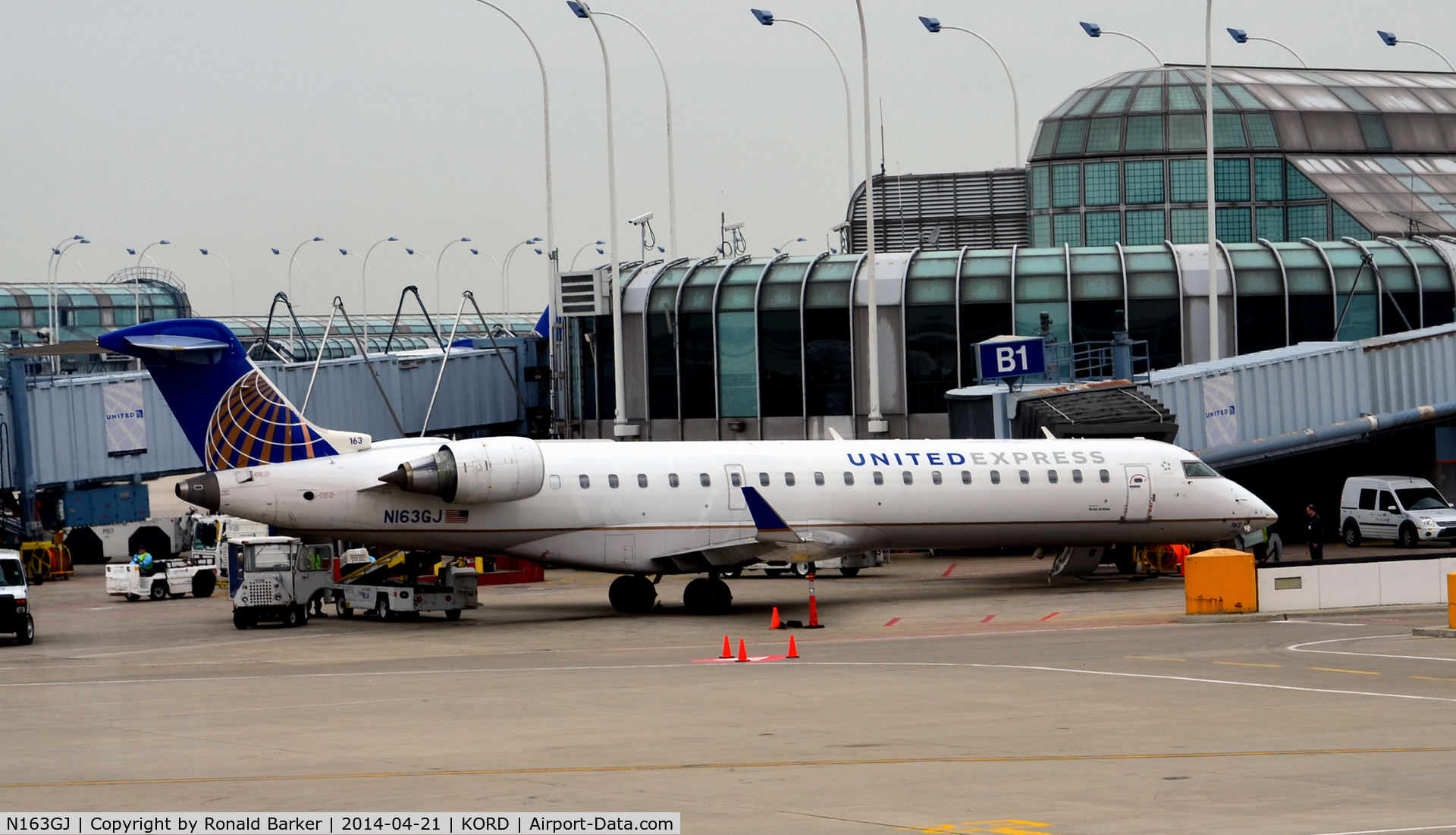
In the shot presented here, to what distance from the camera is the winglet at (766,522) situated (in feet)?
110

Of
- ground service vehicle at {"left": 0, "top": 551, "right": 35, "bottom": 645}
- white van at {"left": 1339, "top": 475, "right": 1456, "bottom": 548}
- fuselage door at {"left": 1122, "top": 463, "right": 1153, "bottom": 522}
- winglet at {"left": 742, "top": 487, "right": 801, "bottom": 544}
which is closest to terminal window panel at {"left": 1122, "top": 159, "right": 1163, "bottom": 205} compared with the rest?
white van at {"left": 1339, "top": 475, "right": 1456, "bottom": 548}

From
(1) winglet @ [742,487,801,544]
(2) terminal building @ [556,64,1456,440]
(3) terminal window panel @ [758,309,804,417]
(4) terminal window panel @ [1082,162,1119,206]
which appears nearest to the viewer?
(1) winglet @ [742,487,801,544]

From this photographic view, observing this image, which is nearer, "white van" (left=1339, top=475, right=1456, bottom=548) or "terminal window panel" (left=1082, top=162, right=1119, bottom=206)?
"white van" (left=1339, top=475, right=1456, bottom=548)

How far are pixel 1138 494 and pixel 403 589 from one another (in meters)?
16.8

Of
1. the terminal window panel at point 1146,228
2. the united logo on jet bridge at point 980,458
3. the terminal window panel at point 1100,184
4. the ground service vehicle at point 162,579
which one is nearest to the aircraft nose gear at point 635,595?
the united logo on jet bridge at point 980,458

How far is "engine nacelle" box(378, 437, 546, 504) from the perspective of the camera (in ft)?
105

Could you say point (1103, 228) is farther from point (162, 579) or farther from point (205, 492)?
point (205, 492)

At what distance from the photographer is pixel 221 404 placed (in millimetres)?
32781

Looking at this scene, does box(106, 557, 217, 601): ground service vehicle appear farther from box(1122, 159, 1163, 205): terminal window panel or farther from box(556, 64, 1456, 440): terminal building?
box(1122, 159, 1163, 205): terminal window panel

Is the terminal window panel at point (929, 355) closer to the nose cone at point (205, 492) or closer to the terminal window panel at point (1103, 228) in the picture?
the nose cone at point (205, 492)

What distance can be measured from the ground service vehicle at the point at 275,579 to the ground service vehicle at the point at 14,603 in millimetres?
4147

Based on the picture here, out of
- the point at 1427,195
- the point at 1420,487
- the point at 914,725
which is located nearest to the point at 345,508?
the point at 914,725

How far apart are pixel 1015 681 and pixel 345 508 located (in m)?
15.0

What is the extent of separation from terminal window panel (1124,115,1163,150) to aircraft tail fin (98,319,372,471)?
61206 millimetres
